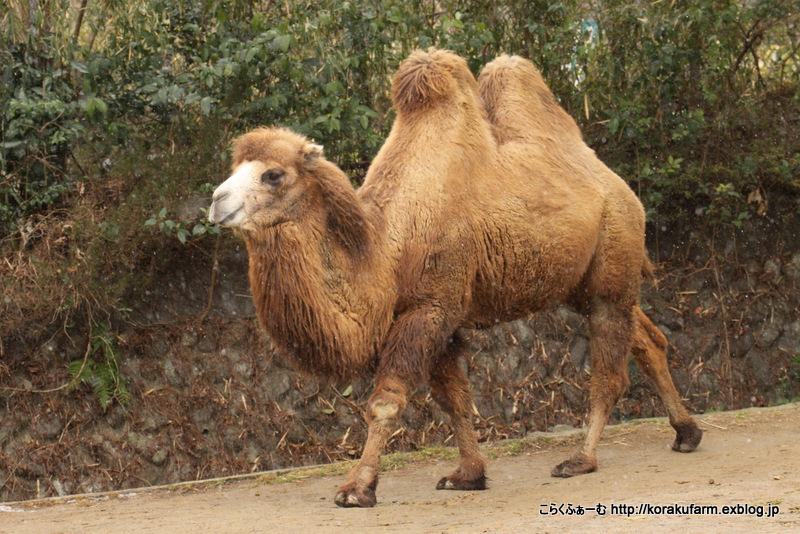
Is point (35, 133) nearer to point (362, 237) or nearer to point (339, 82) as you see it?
point (339, 82)

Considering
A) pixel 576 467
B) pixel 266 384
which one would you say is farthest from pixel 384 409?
pixel 266 384

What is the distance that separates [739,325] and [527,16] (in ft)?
12.7

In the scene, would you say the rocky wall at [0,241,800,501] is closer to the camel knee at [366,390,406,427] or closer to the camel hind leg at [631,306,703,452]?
the camel hind leg at [631,306,703,452]

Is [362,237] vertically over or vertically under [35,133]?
under

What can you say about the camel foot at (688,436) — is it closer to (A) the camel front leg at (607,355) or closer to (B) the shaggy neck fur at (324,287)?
(A) the camel front leg at (607,355)

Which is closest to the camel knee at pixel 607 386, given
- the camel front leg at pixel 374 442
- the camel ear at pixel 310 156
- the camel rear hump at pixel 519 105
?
the camel rear hump at pixel 519 105

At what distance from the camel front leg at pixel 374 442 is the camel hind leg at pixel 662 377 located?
2.31 meters

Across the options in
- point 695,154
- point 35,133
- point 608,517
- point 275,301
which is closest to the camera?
point 608,517

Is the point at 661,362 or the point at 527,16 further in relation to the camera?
the point at 527,16

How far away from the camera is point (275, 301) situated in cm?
461

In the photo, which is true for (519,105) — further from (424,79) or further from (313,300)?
(313,300)

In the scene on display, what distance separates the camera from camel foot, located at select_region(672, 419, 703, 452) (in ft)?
21.1

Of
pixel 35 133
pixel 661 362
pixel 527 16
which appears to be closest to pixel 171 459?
pixel 35 133

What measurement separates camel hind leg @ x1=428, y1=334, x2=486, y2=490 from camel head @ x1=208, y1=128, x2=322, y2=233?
4.66 feet
